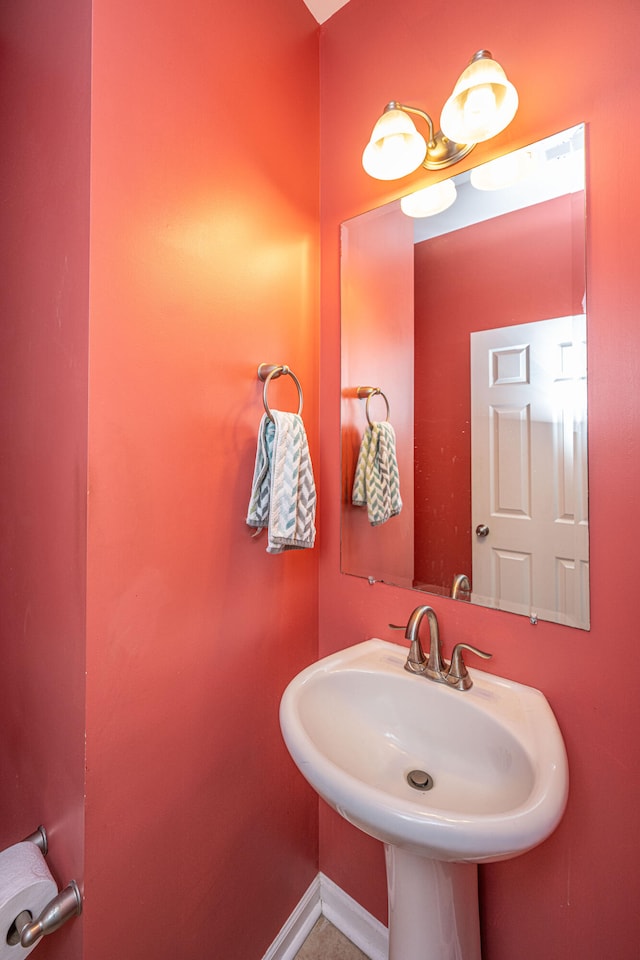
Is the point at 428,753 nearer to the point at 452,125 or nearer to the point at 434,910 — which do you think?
the point at 434,910

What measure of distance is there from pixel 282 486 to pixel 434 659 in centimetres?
54

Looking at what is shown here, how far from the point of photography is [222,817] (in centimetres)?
105

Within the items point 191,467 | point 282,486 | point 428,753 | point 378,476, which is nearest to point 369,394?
point 378,476

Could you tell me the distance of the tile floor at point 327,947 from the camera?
4.06 feet

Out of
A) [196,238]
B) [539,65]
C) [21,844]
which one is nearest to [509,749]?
[21,844]

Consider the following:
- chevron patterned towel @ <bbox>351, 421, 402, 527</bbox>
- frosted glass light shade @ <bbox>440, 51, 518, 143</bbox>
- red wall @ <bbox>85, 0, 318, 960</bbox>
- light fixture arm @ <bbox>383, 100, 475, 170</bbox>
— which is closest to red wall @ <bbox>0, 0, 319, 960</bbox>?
red wall @ <bbox>85, 0, 318, 960</bbox>

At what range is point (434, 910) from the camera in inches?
35.1

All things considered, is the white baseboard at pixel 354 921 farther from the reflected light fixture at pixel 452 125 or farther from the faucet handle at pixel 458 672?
the reflected light fixture at pixel 452 125

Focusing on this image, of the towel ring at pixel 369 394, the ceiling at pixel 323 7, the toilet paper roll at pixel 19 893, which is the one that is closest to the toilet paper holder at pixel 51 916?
the toilet paper roll at pixel 19 893

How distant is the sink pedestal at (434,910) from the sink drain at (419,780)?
12cm

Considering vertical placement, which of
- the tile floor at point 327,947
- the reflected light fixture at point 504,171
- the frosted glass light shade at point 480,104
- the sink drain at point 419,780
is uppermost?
the frosted glass light shade at point 480,104

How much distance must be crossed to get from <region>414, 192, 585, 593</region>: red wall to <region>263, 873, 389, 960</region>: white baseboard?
1030mm

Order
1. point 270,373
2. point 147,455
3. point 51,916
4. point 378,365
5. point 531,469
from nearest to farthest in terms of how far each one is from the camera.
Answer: point 51,916
point 147,455
point 531,469
point 270,373
point 378,365

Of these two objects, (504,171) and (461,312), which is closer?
(504,171)
